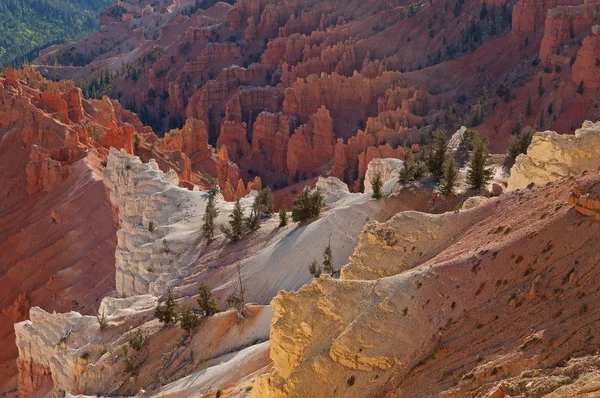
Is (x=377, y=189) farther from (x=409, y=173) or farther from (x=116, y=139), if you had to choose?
(x=116, y=139)

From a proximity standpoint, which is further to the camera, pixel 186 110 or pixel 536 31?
pixel 186 110

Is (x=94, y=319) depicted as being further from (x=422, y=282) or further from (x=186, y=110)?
(x=186, y=110)

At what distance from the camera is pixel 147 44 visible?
130 m

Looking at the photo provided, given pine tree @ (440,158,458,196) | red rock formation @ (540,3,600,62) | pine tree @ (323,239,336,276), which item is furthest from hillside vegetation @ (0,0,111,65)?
pine tree @ (440,158,458,196)

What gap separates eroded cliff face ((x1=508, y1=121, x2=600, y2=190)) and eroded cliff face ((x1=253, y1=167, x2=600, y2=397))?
7411 millimetres

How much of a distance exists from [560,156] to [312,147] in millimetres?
53984

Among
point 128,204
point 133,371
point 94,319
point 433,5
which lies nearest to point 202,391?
point 133,371

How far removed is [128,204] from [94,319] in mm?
12510

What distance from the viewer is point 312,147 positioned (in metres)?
81.1

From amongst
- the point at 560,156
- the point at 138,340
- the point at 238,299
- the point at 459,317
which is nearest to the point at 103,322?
the point at 138,340

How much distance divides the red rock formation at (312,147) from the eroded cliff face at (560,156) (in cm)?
5106

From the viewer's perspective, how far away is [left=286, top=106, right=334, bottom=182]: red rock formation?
80500 mm

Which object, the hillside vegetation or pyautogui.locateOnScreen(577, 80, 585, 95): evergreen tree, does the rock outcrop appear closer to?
pyautogui.locateOnScreen(577, 80, 585, 95): evergreen tree

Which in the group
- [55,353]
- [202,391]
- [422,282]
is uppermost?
[422,282]
